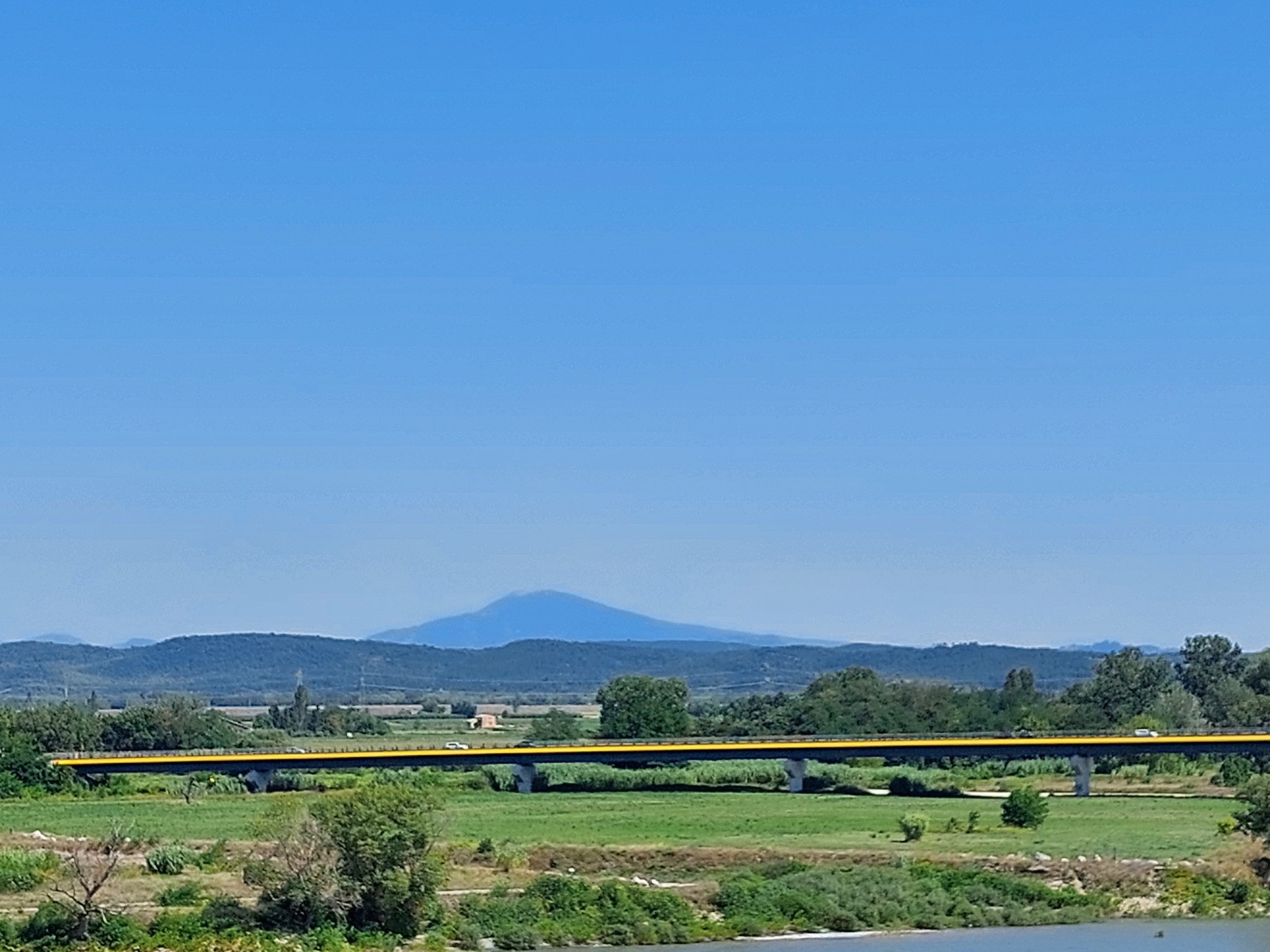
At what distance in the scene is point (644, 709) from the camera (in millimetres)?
146875

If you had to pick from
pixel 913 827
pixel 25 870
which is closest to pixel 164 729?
pixel 913 827

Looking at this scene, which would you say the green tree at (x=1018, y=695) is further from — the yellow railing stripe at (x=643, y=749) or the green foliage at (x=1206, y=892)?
the green foliage at (x=1206, y=892)

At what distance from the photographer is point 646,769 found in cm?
11775

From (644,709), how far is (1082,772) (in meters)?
47.0

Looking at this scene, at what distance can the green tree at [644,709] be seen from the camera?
479 ft

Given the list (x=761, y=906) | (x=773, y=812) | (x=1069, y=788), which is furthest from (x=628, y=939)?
(x=1069, y=788)

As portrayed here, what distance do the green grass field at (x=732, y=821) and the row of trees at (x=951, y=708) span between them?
124 feet

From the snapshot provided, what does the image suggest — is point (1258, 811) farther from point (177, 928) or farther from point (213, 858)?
point (177, 928)

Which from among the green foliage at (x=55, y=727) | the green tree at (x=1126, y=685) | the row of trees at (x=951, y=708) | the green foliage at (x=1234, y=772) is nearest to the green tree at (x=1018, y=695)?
the row of trees at (x=951, y=708)

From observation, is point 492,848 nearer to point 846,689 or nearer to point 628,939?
point 628,939

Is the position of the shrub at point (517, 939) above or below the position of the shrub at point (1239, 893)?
below

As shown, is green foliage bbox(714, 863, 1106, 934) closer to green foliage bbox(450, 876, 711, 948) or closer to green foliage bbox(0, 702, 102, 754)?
green foliage bbox(450, 876, 711, 948)

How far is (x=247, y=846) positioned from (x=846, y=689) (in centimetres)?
8846

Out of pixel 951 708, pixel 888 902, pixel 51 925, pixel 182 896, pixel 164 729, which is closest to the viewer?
pixel 51 925
